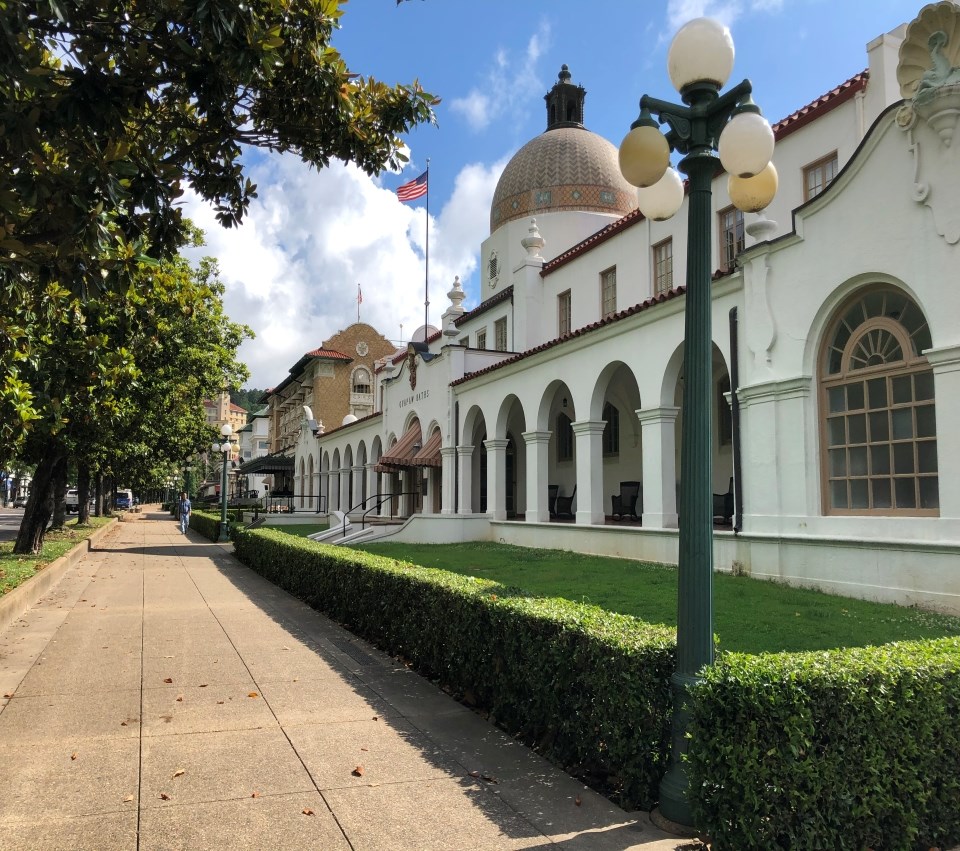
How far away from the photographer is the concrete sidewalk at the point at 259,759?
4234mm

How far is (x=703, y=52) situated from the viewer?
468 centimetres

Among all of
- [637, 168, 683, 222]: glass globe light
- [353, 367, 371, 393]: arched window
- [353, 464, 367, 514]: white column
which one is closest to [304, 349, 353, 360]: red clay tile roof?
[353, 367, 371, 393]: arched window

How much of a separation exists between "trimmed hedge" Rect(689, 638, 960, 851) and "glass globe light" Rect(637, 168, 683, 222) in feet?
10.1

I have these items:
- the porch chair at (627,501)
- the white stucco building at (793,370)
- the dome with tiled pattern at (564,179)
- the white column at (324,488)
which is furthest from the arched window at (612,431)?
the white column at (324,488)

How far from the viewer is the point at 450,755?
5559 millimetres

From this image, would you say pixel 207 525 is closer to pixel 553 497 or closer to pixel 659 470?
pixel 553 497

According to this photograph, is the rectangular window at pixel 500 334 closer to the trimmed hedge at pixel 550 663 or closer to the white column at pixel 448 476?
the white column at pixel 448 476

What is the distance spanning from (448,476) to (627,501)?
23.9 feet

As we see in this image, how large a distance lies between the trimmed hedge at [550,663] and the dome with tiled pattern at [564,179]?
22.3m

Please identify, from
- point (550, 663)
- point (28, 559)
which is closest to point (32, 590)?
point (28, 559)

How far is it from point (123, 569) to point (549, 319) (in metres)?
14.9

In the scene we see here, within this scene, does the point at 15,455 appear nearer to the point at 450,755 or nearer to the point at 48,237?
the point at 48,237

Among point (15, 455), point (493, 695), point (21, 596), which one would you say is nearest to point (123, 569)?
point (15, 455)

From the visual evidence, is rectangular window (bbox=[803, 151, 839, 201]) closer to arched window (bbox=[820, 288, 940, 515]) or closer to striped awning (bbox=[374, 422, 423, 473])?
arched window (bbox=[820, 288, 940, 515])
